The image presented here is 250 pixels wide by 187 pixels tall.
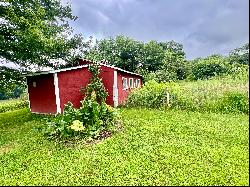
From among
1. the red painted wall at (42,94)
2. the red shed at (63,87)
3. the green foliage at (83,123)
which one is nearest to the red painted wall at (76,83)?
the red shed at (63,87)

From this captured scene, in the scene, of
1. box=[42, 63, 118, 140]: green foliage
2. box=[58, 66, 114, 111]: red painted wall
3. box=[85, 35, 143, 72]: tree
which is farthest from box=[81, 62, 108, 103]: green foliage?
box=[85, 35, 143, 72]: tree

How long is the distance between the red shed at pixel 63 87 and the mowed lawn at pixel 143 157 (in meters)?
6.22

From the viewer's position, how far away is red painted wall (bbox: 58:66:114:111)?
693 inches

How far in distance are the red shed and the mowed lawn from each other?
6.22 meters

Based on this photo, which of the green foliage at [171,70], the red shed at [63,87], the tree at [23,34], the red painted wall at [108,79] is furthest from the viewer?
the green foliage at [171,70]

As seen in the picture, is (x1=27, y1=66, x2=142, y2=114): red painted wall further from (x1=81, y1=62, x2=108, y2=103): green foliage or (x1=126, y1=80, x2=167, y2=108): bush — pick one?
(x1=126, y1=80, x2=167, y2=108): bush

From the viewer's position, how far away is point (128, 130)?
1059cm

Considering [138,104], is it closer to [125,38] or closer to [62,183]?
[62,183]

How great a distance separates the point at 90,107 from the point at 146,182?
4.94 m

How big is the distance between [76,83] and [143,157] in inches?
448

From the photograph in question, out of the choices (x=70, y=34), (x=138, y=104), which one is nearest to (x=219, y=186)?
(x=138, y=104)

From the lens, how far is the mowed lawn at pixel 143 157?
21.5 ft

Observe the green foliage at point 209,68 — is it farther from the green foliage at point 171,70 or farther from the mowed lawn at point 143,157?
the mowed lawn at point 143,157

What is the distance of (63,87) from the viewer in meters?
17.6
